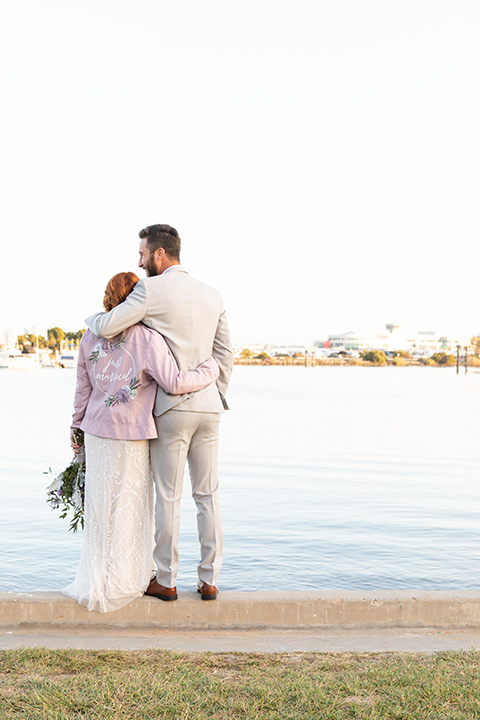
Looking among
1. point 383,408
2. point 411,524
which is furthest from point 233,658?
point 383,408

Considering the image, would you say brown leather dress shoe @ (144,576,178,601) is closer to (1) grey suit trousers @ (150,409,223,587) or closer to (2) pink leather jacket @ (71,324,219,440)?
(1) grey suit trousers @ (150,409,223,587)

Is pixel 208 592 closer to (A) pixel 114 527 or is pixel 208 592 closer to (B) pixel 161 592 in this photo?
(B) pixel 161 592

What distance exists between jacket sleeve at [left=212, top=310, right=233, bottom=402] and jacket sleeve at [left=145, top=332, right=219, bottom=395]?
0.90ft

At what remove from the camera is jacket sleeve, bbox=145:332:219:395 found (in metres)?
4.80

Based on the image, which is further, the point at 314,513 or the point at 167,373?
the point at 314,513

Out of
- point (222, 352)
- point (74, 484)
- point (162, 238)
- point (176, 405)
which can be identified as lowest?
point (74, 484)

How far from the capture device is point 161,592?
190 inches

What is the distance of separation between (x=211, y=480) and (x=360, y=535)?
653 cm

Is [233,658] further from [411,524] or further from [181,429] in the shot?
[411,524]

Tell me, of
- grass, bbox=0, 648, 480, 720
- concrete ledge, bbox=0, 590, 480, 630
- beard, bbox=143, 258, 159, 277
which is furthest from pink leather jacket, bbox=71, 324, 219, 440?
grass, bbox=0, 648, 480, 720

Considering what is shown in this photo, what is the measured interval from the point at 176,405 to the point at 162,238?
3.25ft

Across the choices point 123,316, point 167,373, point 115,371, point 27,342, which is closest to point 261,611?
point 167,373

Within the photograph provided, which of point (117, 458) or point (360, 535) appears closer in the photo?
point (117, 458)

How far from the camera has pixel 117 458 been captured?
4824 mm
